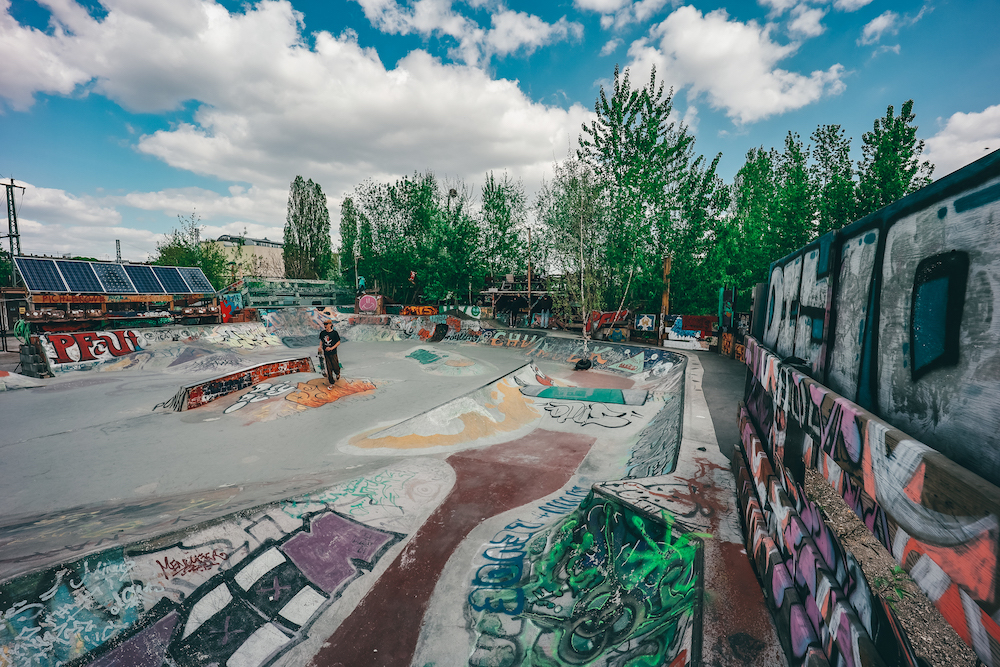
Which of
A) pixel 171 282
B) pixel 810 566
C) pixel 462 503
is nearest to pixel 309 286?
pixel 171 282

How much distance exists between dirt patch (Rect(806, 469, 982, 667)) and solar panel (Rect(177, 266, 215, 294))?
3513cm

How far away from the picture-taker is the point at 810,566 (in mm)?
2566

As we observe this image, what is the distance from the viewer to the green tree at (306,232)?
147 ft

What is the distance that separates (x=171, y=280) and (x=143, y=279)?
1.57 m

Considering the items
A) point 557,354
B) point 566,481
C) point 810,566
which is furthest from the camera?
point 557,354

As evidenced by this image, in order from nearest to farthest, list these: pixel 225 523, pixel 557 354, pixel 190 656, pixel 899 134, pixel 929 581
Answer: pixel 929 581 < pixel 190 656 < pixel 225 523 < pixel 899 134 < pixel 557 354

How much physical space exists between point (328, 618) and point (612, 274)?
24.0 meters

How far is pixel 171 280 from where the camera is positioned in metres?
27.7

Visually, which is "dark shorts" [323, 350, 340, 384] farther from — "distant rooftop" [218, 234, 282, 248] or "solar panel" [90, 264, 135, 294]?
"distant rooftop" [218, 234, 282, 248]

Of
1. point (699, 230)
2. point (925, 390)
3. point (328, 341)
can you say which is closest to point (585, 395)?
point (328, 341)

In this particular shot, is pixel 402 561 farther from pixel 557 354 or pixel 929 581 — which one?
pixel 557 354

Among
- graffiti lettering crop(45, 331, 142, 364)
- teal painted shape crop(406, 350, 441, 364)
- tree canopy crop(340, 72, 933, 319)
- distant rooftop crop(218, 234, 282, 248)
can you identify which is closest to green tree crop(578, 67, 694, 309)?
tree canopy crop(340, 72, 933, 319)

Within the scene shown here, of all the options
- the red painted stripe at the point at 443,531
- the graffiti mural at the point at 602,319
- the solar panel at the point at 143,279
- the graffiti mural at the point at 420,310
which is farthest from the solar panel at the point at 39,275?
the graffiti mural at the point at 602,319

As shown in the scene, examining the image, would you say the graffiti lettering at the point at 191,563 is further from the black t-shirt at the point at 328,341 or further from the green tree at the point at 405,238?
the green tree at the point at 405,238
